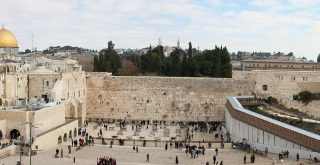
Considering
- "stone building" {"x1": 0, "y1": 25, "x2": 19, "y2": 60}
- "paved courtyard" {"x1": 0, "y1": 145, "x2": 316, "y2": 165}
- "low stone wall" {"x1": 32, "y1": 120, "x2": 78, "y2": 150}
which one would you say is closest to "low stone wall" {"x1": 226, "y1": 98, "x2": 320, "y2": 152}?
"paved courtyard" {"x1": 0, "y1": 145, "x2": 316, "y2": 165}

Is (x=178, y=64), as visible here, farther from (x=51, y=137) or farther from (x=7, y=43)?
(x=51, y=137)

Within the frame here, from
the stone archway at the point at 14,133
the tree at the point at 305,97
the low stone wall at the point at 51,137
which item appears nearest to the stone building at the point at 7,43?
the low stone wall at the point at 51,137

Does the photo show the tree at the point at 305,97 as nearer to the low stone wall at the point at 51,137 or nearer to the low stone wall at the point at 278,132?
the low stone wall at the point at 278,132

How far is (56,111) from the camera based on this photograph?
2991 cm

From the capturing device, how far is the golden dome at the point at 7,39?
4797cm

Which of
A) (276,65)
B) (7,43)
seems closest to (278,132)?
(7,43)

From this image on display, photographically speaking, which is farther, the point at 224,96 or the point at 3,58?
the point at 3,58

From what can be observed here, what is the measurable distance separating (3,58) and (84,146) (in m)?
20.8

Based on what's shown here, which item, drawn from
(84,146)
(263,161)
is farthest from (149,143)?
(263,161)

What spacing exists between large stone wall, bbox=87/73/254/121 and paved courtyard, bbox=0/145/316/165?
1331 centimetres

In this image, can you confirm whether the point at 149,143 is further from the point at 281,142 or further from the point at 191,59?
the point at 191,59

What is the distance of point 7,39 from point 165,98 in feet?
58.8

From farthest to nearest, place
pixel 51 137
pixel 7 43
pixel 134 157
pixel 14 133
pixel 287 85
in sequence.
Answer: pixel 7 43, pixel 287 85, pixel 51 137, pixel 14 133, pixel 134 157

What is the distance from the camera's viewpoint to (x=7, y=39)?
48219 millimetres
